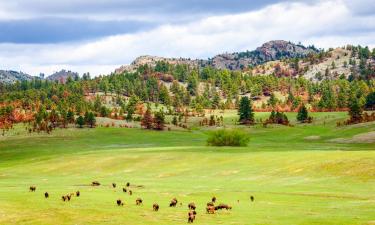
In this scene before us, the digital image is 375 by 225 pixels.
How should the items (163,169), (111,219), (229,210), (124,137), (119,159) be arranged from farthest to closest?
1. (124,137)
2. (119,159)
3. (163,169)
4. (229,210)
5. (111,219)

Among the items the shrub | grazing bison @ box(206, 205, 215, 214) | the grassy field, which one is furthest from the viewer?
the shrub

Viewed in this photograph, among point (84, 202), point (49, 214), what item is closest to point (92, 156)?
point (84, 202)

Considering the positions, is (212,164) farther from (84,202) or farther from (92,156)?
(84,202)

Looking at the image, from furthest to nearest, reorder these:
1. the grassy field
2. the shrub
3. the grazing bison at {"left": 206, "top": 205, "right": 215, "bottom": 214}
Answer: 1. the shrub
2. the grazing bison at {"left": 206, "top": 205, "right": 215, "bottom": 214}
3. the grassy field

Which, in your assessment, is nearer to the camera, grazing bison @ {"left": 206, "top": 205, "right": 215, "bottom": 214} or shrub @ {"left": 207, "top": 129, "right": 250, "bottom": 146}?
grazing bison @ {"left": 206, "top": 205, "right": 215, "bottom": 214}

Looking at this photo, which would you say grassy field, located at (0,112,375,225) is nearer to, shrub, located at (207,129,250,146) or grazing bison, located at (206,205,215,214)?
grazing bison, located at (206,205,215,214)

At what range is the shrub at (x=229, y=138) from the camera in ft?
454

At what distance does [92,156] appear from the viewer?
4250 inches

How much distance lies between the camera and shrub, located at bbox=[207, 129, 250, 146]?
13825cm

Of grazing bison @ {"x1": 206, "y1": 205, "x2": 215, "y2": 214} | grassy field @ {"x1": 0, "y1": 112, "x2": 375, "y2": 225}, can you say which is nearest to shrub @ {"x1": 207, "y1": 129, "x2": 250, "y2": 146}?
grassy field @ {"x1": 0, "y1": 112, "x2": 375, "y2": 225}

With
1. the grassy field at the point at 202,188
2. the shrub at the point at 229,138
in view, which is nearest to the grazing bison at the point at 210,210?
the grassy field at the point at 202,188

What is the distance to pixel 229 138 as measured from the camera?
13900 cm

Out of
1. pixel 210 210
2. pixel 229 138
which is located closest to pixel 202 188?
pixel 210 210

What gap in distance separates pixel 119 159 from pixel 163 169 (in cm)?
1681
